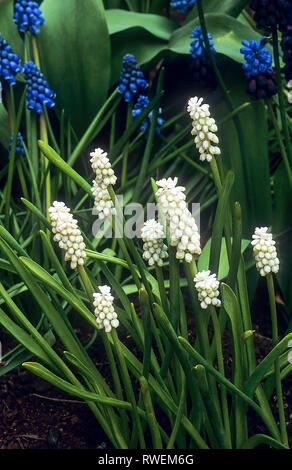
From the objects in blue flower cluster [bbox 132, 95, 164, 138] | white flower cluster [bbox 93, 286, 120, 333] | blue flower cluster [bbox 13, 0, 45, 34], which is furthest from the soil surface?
blue flower cluster [bbox 13, 0, 45, 34]

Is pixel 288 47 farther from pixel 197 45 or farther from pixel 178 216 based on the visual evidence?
pixel 178 216

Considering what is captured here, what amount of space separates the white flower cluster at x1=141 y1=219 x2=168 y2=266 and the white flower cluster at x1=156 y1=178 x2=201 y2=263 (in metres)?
0.06

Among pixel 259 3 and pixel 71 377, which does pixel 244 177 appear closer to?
pixel 259 3

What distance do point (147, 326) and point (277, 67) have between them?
679 millimetres

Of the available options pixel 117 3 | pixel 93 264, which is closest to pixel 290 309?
pixel 93 264

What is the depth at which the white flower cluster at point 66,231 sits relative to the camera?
3.39 ft

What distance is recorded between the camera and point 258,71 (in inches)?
61.7

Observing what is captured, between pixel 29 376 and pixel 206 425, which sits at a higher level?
pixel 29 376

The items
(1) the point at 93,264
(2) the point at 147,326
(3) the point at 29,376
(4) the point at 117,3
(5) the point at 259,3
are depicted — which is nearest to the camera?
(2) the point at 147,326

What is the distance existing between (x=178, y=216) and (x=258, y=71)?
72 centimetres

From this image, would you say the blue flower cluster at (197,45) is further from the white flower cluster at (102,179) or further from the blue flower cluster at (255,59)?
the white flower cluster at (102,179)

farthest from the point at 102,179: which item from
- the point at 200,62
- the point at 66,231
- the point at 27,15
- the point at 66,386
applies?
the point at 27,15

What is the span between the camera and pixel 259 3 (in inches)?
54.1

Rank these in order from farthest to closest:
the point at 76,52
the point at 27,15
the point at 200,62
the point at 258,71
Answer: the point at 76,52 → the point at 27,15 → the point at 200,62 → the point at 258,71
